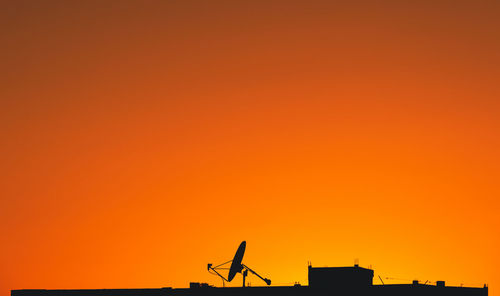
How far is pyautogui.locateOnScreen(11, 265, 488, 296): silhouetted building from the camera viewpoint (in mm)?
141250

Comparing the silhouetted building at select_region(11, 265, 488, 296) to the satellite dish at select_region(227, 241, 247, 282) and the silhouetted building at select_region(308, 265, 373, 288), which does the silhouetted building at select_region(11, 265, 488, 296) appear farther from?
the satellite dish at select_region(227, 241, 247, 282)

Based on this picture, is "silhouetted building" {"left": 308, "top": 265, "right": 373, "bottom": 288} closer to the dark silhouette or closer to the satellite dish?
the dark silhouette

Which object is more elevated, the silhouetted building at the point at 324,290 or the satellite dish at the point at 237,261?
the silhouetted building at the point at 324,290

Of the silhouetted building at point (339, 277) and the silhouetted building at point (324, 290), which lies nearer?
the silhouetted building at point (324, 290)

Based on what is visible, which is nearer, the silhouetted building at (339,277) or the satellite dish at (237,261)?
the satellite dish at (237,261)

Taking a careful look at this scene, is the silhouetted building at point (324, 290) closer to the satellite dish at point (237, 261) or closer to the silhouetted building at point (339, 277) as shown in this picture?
the silhouetted building at point (339, 277)

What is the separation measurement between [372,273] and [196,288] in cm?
2732

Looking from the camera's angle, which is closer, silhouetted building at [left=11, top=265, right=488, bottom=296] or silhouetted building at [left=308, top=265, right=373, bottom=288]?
silhouetted building at [left=11, top=265, right=488, bottom=296]

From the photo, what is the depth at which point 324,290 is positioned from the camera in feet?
475

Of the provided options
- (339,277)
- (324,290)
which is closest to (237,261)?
(324,290)

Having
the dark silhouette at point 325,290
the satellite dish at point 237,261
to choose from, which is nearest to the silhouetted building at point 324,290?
the dark silhouette at point 325,290

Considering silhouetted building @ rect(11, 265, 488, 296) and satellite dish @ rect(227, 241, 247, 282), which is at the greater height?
silhouetted building @ rect(11, 265, 488, 296)

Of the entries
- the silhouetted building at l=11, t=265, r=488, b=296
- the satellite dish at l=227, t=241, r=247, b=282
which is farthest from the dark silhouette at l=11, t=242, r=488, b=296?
the satellite dish at l=227, t=241, r=247, b=282

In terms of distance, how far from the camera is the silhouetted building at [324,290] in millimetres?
141250
